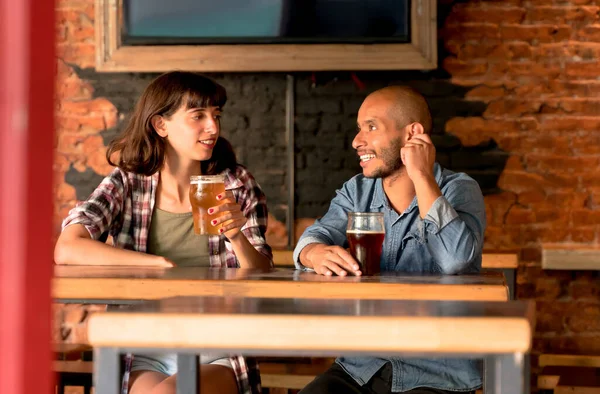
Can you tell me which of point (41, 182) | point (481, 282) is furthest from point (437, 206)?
point (41, 182)

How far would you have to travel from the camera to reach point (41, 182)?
0.52 metres

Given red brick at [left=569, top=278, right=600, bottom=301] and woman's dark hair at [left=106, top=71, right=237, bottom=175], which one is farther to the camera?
red brick at [left=569, top=278, right=600, bottom=301]

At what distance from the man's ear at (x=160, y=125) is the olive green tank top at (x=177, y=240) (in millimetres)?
296

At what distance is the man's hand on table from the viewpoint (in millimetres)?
2029

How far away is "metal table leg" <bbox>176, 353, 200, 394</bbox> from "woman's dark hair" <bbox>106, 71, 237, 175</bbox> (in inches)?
59.1

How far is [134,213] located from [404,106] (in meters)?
0.90

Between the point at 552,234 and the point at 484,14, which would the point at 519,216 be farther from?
the point at 484,14

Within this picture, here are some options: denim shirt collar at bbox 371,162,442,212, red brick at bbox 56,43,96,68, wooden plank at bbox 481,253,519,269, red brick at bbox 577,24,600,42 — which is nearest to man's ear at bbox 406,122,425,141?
denim shirt collar at bbox 371,162,442,212

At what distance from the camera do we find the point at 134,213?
102 inches

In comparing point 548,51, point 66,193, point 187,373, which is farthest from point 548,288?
point 187,373

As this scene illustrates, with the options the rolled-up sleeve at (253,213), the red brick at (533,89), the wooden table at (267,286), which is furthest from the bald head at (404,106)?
the red brick at (533,89)

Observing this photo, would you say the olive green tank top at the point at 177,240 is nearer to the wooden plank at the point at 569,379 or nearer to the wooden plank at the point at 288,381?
the wooden plank at the point at 288,381

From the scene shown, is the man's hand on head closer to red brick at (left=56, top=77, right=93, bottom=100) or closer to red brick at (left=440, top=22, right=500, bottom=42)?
red brick at (left=440, top=22, right=500, bottom=42)

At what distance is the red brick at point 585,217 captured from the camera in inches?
150
